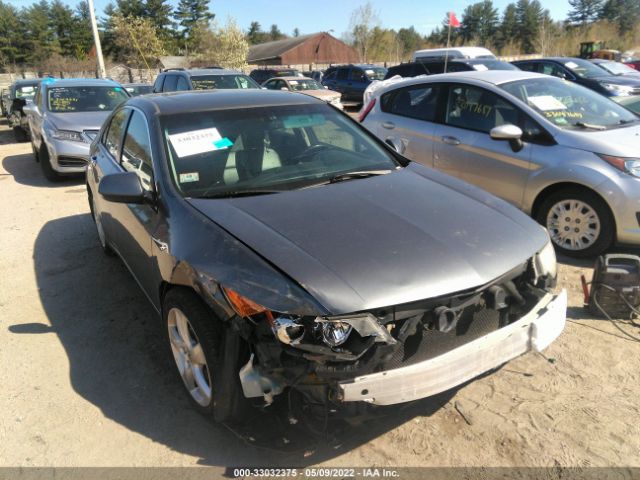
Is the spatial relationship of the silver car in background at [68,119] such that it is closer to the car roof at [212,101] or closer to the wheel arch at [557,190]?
the car roof at [212,101]

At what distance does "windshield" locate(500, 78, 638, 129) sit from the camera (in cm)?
496

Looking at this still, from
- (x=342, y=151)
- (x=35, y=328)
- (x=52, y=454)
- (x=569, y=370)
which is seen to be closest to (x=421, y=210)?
(x=342, y=151)

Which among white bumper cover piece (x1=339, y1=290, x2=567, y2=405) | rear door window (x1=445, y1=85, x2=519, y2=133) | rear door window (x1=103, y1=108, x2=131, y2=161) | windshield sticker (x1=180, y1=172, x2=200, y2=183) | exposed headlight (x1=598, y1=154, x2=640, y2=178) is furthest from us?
rear door window (x1=445, y1=85, x2=519, y2=133)

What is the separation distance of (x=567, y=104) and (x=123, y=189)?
177 inches

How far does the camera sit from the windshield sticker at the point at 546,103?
503 cm

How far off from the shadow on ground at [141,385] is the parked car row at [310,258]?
175 mm

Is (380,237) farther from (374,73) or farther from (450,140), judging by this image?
(374,73)

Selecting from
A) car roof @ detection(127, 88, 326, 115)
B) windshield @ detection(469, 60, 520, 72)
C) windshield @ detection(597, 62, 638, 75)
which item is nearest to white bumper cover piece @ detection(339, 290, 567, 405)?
car roof @ detection(127, 88, 326, 115)

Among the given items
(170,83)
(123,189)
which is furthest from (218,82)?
(123,189)

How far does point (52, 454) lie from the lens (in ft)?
8.23

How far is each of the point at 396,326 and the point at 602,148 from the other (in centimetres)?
336

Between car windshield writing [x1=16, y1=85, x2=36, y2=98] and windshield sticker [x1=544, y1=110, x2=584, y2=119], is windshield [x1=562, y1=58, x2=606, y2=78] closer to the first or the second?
windshield sticker [x1=544, y1=110, x2=584, y2=119]

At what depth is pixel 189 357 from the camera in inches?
105

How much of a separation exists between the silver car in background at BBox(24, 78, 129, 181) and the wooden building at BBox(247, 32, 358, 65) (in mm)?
57724
